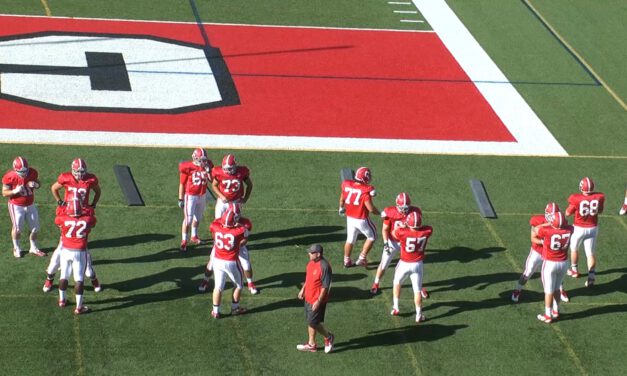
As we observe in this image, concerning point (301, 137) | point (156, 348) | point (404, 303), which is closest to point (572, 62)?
point (301, 137)

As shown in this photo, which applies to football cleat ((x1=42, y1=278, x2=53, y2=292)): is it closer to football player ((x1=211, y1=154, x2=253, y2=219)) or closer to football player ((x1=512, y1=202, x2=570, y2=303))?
football player ((x1=211, y1=154, x2=253, y2=219))

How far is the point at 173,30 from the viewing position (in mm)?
29109

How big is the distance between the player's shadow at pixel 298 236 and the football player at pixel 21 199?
144 inches

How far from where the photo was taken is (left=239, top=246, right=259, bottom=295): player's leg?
17203mm

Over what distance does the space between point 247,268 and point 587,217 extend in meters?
5.72

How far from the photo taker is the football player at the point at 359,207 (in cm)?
1819

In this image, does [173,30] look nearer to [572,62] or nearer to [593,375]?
[572,62]

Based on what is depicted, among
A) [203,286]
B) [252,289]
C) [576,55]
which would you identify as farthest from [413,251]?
[576,55]

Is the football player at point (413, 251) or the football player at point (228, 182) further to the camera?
the football player at point (228, 182)

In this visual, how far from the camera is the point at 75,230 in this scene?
641 inches

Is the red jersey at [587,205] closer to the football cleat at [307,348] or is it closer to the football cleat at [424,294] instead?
the football cleat at [424,294]

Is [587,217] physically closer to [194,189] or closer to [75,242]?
[194,189]

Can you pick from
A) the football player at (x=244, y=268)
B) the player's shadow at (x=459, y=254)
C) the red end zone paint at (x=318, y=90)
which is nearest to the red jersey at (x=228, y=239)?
the football player at (x=244, y=268)

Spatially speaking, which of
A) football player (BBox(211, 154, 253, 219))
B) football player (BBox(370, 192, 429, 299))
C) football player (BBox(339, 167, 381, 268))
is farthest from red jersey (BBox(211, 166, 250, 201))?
football player (BBox(370, 192, 429, 299))
